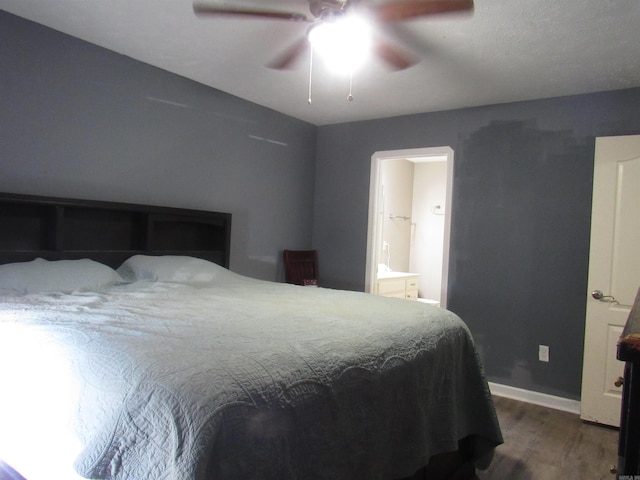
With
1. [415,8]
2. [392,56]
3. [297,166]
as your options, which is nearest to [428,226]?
[297,166]

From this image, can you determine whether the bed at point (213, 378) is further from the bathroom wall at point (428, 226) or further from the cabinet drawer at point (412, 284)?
the bathroom wall at point (428, 226)

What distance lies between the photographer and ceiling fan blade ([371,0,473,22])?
5.91ft

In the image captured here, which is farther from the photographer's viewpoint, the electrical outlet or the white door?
the electrical outlet

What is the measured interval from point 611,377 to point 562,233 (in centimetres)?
108

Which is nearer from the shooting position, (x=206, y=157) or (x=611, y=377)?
(x=611, y=377)

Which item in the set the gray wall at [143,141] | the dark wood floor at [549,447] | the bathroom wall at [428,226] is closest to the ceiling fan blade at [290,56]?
the gray wall at [143,141]

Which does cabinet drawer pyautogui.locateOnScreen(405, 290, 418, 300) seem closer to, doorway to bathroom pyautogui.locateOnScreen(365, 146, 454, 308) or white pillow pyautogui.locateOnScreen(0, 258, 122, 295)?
doorway to bathroom pyautogui.locateOnScreen(365, 146, 454, 308)

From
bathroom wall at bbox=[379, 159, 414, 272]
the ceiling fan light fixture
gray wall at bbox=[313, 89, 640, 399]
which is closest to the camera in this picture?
the ceiling fan light fixture

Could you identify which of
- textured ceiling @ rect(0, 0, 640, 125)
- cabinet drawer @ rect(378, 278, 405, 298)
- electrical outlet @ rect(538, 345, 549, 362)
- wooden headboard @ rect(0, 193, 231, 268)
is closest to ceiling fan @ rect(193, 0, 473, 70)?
textured ceiling @ rect(0, 0, 640, 125)

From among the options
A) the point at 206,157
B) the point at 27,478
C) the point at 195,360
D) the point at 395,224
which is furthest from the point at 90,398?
the point at 395,224

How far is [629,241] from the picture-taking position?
2.99 metres

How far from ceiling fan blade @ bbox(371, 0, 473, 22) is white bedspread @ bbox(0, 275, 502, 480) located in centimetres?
138

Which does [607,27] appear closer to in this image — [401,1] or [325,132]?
[401,1]

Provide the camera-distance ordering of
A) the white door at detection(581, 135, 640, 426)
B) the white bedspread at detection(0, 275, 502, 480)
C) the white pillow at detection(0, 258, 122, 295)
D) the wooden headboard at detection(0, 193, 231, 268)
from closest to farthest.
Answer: the white bedspread at detection(0, 275, 502, 480) < the white pillow at detection(0, 258, 122, 295) < the wooden headboard at detection(0, 193, 231, 268) < the white door at detection(581, 135, 640, 426)
